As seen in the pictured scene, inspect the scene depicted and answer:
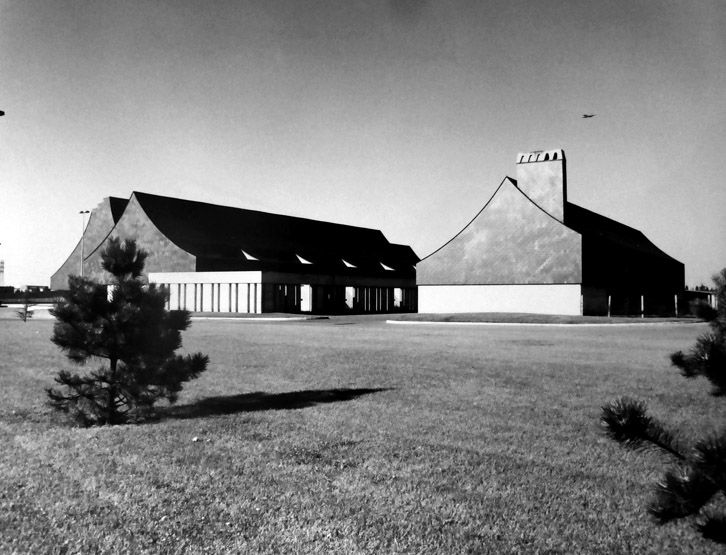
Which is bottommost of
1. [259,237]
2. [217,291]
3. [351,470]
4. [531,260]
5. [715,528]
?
[351,470]

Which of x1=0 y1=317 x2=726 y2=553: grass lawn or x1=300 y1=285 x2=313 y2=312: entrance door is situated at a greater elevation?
x1=300 y1=285 x2=313 y2=312: entrance door

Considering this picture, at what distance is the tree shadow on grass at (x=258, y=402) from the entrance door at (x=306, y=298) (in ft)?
159

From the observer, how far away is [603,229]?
201ft

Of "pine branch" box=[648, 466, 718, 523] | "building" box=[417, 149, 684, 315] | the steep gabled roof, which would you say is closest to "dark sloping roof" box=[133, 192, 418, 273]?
the steep gabled roof

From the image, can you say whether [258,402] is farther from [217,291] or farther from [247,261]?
[247,261]

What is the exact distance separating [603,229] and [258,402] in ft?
182

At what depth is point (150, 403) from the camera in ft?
33.7

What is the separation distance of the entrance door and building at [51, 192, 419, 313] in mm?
90

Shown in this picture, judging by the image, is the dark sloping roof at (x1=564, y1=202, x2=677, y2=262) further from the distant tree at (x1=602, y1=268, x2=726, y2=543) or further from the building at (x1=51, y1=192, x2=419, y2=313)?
the distant tree at (x1=602, y1=268, x2=726, y2=543)

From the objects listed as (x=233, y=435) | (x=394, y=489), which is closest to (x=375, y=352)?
(x=233, y=435)

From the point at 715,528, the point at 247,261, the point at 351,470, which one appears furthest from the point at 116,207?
the point at 715,528

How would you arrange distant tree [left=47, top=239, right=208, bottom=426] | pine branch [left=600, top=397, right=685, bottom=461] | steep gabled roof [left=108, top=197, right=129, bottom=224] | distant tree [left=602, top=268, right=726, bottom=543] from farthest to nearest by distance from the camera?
steep gabled roof [left=108, top=197, right=129, bottom=224] → distant tree [left=47, top=239, right=208, bottom=426] → pine branch [left=600, top=397, right=685, bottom=461] → distant tree [left=602, top=268, right=726, bottom=543]

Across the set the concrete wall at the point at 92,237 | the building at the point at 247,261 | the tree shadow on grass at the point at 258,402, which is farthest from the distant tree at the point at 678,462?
the concrete wall at the point at 92,237

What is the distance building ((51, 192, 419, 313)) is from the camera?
188 ft
